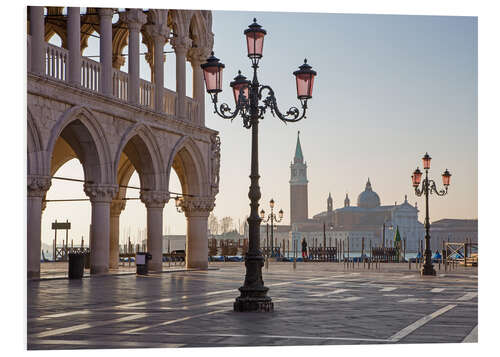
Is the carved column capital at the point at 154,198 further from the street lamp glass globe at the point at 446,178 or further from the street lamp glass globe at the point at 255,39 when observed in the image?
the street lamp glass globe at the point at 255,39

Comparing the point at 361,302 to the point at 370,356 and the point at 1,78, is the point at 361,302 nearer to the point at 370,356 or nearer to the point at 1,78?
the point at 370,356

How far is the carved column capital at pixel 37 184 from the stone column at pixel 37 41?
225cm

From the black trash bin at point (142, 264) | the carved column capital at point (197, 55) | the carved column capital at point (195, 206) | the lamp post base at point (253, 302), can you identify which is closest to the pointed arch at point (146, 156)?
the black trash bin at point (142, 264)

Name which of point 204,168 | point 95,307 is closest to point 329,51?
point 95,307

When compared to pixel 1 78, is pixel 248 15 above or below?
above

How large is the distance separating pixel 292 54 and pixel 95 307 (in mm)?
4909

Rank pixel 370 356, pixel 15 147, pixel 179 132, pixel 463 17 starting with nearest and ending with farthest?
pixel 370 356
pixel 15 147
pixel 463 17
pixel 179 132

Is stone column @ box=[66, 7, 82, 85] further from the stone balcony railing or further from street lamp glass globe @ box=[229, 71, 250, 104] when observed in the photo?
street lamp glass globe @ box=[229, 71, 250, 104]

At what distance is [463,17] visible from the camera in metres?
11.7

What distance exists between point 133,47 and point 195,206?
19.6ft

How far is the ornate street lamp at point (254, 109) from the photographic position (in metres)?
12.2

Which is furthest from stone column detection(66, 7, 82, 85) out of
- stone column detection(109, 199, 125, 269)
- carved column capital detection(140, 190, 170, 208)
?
stone column detection(109, 199, 125, 269)

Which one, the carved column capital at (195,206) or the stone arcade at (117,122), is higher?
the stone arcade at (117,122)

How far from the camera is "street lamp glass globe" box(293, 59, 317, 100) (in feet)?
40.7
